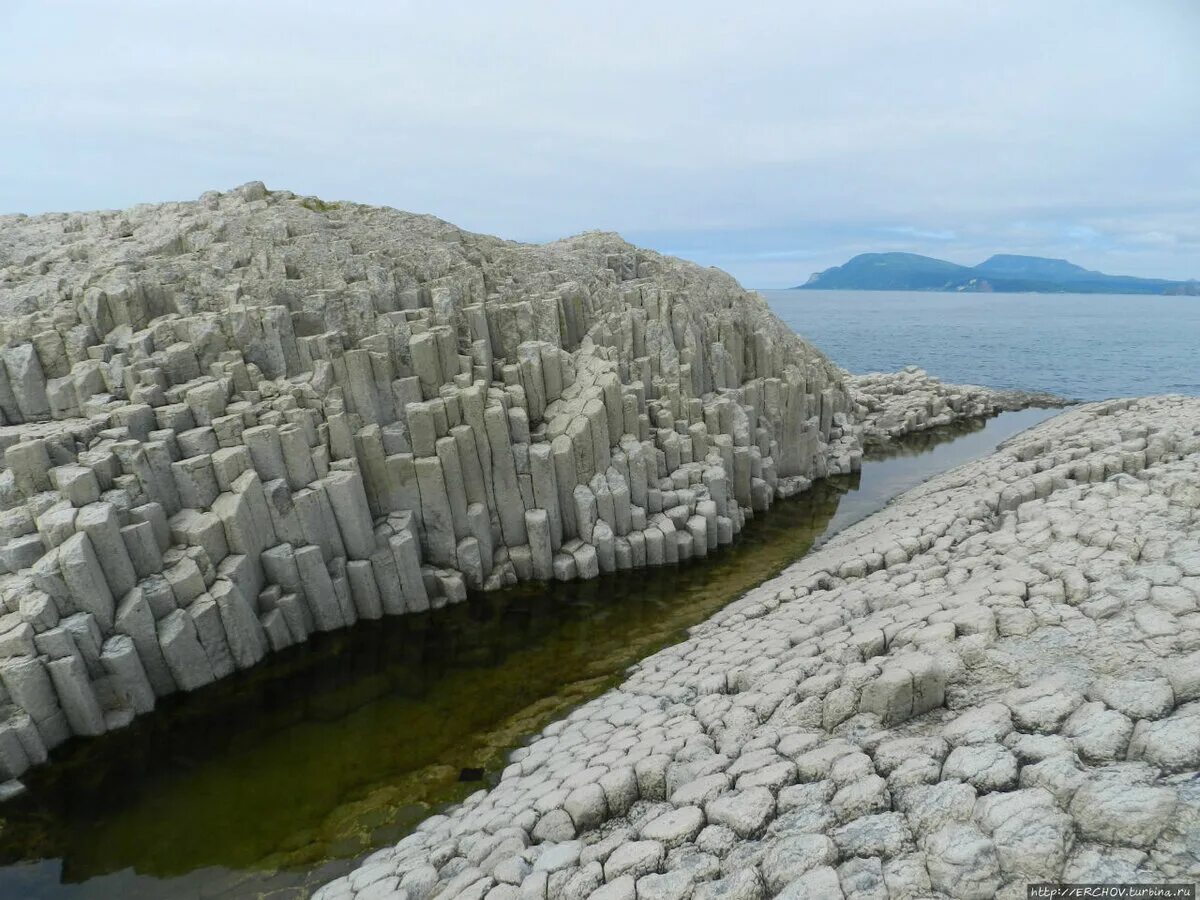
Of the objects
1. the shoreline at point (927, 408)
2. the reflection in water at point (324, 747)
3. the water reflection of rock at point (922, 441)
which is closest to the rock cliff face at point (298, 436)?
the reflection in water at point (324, 747)

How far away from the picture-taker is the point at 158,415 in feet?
37.7

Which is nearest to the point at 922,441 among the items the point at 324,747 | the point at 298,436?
the point at 298,436

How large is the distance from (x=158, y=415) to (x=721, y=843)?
1155cm

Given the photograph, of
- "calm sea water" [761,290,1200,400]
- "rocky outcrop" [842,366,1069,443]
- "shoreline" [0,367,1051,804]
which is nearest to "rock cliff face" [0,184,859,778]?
"shoreline" [0,367,1051,804]

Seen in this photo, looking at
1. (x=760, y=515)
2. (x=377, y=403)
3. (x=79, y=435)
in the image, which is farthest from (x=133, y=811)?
(x=760, y=515)

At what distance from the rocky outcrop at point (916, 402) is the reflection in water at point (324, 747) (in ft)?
58.5

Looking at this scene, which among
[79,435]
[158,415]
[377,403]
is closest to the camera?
[79,435]

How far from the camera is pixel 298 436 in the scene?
1189cm

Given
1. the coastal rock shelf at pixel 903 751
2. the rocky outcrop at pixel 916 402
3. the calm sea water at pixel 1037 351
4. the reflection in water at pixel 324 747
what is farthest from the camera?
the calm sea water at pixel 1037 351

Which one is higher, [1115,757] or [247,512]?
[247,512]

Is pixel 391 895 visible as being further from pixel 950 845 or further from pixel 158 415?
pixel 158 415

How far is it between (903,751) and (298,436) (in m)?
10.8

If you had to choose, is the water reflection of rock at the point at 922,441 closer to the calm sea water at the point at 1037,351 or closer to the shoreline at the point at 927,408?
the shoreline at the point at 927,408

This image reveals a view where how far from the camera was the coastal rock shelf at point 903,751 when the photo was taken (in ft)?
14.1
